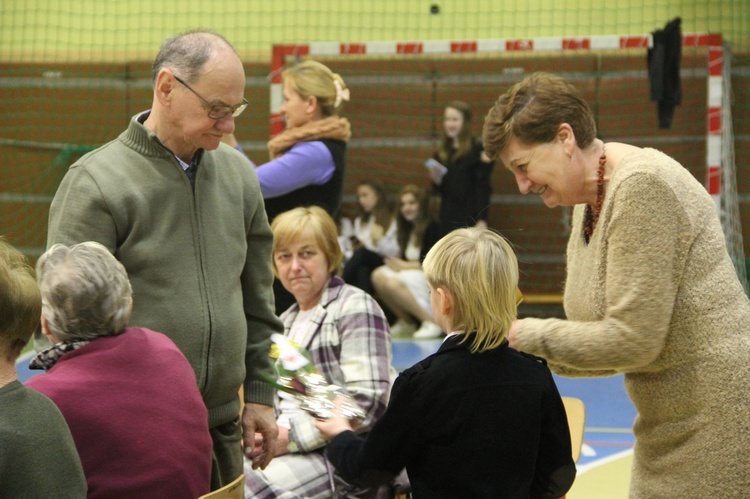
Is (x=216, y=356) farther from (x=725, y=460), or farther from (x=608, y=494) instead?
(x=608, y=494)

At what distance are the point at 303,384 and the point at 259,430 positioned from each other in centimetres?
22

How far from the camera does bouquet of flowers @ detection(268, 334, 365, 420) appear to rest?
7.97 ft

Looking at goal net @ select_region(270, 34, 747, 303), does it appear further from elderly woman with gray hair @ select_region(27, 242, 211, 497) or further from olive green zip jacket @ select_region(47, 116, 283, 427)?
elderly woman with gray hair @ select_region(27, 242, 211, 497)

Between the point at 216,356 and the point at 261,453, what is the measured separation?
0.43 meters

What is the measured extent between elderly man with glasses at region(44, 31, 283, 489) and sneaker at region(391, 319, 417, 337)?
609 centimetres

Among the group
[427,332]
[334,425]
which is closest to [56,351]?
[334,425]

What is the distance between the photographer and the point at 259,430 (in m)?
2.64

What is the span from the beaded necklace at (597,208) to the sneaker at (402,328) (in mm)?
6261

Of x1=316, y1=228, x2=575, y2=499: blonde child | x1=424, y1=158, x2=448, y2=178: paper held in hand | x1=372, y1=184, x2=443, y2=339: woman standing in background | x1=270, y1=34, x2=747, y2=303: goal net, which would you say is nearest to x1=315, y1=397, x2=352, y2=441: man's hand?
x1=316, y1=228, x2=575, y2=499: blonde child

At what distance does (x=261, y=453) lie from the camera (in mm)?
2676

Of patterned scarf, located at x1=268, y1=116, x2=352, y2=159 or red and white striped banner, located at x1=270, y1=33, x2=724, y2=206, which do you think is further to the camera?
red and white striped banner, located at x1=270, y1=33, x2=724, y2=206

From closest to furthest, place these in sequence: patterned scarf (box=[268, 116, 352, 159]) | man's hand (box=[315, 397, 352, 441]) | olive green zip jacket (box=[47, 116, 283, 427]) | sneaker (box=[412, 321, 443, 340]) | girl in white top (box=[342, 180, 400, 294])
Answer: olive green zip jacket (box=[47, 116, 283, 427]) < man's hand (box=[315, 397, 352, 441]) < patterned scarf (box=[268, 116, 352, 159]) < sneaker (box=[412, 321, 443, 340]) < girl in white top (box=[342, 180, 400, 294])

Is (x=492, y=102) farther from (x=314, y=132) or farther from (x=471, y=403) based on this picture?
(x=471, y=403)

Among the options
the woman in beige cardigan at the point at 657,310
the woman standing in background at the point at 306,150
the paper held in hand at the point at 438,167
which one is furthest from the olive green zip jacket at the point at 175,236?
the paper held in hand at the point at 438,167
